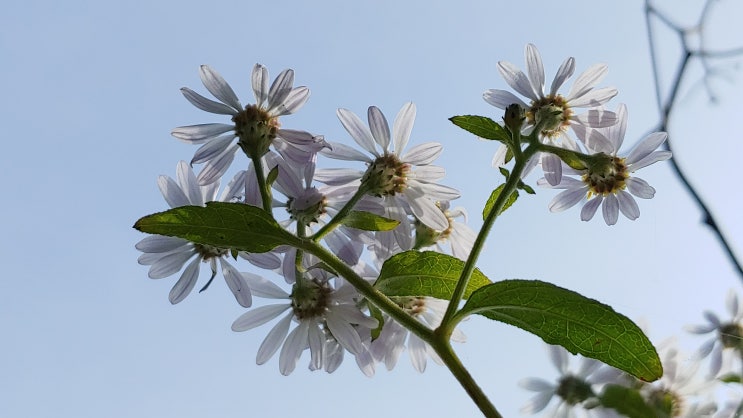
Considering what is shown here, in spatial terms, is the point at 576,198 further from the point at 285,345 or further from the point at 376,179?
the point at 285,345

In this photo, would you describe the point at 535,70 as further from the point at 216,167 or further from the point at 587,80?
the point at 216,167

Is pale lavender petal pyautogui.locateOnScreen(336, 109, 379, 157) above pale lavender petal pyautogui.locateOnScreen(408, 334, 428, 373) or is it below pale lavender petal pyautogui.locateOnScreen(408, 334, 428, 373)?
above

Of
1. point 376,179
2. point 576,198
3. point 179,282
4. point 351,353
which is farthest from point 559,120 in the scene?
point 179,282

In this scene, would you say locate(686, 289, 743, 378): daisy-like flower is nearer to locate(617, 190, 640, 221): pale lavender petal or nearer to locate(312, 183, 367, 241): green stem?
locate(617, 190, 640, 221): pale lavender petal

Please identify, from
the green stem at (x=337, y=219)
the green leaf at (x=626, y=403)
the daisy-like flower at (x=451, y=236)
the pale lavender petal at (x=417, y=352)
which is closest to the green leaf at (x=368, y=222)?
the green stem at (x=337, y=219)

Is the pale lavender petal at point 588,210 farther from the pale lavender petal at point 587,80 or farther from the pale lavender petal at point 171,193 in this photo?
the pale lavender petal at point 171,193

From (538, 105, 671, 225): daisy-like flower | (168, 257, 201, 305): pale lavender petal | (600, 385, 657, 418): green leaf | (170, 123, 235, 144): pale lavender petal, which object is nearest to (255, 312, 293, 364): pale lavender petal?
(168, 257, 201, 305): pale lavender petal
